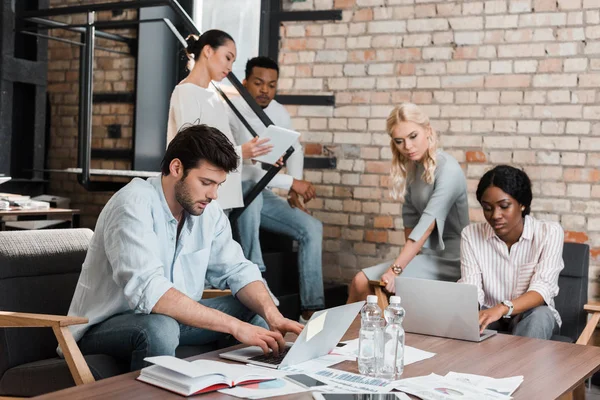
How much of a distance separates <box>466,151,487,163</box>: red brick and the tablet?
1.21 meters

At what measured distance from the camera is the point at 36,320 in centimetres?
235

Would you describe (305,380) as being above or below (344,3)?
below

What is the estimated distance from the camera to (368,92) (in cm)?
504

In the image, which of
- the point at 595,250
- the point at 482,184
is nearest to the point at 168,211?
the point at 482,184

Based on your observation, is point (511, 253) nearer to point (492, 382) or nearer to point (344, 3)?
point (492, 382)

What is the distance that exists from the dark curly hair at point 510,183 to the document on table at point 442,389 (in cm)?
152

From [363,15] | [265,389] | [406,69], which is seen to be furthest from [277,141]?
[265,389]

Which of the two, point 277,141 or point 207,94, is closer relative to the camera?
point 207,94

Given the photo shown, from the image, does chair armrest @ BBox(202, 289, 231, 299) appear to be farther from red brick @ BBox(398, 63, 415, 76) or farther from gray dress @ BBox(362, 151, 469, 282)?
red brick @ BBox(398, 63, 415, 76)

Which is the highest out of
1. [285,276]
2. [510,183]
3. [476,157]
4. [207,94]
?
[207,94]

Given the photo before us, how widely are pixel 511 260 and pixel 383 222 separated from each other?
1519 mm

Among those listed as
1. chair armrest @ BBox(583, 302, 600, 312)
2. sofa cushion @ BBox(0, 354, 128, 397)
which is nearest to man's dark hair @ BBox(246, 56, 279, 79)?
chair armrest @ BBox(583, 302, 600, 312)

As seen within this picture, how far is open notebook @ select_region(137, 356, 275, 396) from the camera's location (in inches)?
73.9

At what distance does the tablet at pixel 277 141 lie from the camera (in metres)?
4.01
